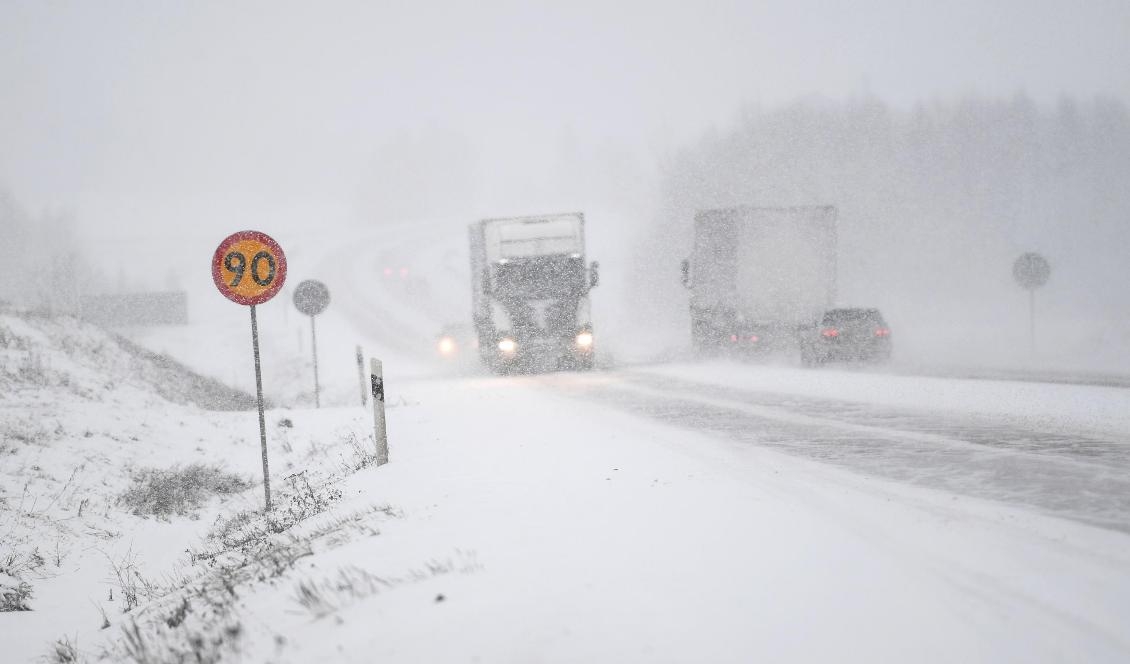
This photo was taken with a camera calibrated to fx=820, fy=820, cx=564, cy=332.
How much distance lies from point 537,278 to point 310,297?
5686 millimetres

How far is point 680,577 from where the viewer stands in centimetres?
391

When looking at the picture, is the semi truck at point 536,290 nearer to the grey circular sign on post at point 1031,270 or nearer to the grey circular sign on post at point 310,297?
the grey circular sign on post at point 310,297

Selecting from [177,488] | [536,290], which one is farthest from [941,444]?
[536,290]

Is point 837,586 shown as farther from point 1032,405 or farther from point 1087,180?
point 1087,180

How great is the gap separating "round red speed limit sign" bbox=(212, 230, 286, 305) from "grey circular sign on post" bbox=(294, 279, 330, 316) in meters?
10.9

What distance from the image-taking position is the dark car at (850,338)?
2161 cm

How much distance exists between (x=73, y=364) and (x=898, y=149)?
1906 inches

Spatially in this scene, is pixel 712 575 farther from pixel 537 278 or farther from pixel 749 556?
pixel 537 278

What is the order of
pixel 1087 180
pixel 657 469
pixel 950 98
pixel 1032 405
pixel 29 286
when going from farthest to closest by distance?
1. pixel 29 286
2. pixel 950 98
3. pixel 1087 180
4. pixel 1032 405
5. pixel 657 469

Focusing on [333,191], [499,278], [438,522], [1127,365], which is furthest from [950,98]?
[333,191]

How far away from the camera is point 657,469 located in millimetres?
6910

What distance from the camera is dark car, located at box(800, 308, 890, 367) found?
21609mm

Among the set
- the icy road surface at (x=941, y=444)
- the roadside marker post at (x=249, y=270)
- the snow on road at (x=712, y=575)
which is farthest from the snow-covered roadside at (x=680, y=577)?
the roadside marker post at (x=249, y=270)

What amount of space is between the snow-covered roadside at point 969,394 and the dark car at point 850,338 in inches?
130
